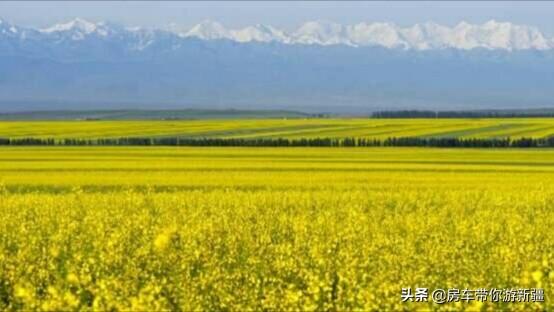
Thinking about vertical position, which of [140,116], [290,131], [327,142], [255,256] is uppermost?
[255,256]

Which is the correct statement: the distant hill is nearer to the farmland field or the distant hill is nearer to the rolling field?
the rolling field

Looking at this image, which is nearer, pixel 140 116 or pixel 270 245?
pixel 270 245

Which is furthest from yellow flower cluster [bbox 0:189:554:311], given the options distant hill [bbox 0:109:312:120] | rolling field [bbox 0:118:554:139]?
distant hill [bbox 0:109:312:120]

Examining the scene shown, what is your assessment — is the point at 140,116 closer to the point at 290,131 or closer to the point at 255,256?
the point at 290,131

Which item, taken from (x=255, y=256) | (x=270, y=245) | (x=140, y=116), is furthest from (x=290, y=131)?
(x=140, y=116)

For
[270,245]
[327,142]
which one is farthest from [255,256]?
[327,142]

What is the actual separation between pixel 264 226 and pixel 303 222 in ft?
2.25

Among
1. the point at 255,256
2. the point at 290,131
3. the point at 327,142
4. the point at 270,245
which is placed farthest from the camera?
the point at 290,131

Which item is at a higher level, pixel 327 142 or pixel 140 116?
pixel 327 142

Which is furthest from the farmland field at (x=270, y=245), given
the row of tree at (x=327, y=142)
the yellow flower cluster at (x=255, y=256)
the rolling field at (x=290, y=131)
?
the rolling field at (x=290, y=131)

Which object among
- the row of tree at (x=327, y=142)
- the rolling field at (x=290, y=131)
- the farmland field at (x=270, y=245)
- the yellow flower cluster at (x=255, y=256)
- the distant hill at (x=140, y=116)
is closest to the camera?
the yellow flower cluster at (x=255, y=256)

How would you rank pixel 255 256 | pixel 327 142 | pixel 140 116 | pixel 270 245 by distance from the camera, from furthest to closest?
pixel 140 116, pixel 327 142, pixel 270 245, pixel 255 256

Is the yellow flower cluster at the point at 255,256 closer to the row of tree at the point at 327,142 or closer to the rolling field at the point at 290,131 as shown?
the row of tree at the point at 327,142

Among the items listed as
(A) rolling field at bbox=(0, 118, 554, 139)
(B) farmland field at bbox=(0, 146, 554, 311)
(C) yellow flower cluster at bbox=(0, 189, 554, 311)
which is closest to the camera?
(C) yellow flower cluster at bbox=(0, 189, 554, 311)
